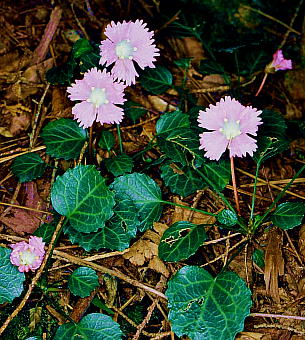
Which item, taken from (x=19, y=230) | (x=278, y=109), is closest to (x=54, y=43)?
(x=19, y=230)

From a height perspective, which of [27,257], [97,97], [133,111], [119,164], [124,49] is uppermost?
[124,49]

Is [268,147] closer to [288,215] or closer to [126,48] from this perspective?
[288,215]

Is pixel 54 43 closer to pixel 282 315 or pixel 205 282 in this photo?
pixel 205 282

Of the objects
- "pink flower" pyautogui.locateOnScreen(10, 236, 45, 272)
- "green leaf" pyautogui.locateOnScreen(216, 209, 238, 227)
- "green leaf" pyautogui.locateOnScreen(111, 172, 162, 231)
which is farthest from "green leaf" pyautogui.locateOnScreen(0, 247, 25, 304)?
"green leaf" pyautogui.locateOnScreen(216, 209, 238, 227)

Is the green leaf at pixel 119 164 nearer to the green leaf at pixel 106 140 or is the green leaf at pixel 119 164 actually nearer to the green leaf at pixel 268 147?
the green leaf at pixel 106 140

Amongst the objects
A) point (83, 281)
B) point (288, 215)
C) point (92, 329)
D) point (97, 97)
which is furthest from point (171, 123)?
point (92, 329)

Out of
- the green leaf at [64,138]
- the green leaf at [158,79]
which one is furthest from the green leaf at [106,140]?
the green leaf at [158,79]

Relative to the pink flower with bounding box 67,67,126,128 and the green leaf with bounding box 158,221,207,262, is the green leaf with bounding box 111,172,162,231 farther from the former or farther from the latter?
the pink flower with bounding box 67,67,126,128
